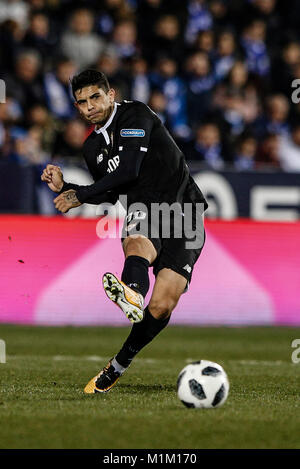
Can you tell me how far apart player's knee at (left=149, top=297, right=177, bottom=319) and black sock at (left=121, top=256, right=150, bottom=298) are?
329 millimetres

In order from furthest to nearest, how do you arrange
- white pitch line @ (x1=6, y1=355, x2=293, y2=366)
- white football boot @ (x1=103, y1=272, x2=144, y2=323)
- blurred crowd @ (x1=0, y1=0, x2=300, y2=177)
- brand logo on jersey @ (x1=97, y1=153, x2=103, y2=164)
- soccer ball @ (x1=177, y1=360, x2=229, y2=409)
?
blurred crowd @ (x1=0, y1=0, x2=300, y2=177) < white pitch line @ (x1=6, y1=355, x2=293, y2=366) < brand logo on jersey @ (x1=97, y1=153, x2=103, y2=164) < soccer ball @ (x1=177, y1=360, x2=229, y2=409) < white football boot @ (x1=103, y1=272, x2=144, y2=323)

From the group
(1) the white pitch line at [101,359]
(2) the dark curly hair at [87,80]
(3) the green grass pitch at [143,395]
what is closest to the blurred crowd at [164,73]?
(3) the green grass pitch at [143,395]

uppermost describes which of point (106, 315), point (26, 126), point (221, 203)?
point (26, 126)

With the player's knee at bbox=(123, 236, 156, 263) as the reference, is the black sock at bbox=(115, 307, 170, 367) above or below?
below

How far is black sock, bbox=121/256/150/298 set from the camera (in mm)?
5941

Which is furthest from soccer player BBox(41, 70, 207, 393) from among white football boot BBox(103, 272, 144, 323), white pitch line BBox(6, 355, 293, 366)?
white pitch line BBox(6, 355, 293, 366)

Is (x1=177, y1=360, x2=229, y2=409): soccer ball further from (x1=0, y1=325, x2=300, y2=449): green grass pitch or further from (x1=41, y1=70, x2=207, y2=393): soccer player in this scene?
(x1=41, y1=70, x2=207, y2=393): soccer player

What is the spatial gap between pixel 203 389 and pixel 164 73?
823 cm

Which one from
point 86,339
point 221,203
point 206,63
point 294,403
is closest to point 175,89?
point 206,63

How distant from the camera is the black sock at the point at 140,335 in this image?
6.42 m

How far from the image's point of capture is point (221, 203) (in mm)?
12391

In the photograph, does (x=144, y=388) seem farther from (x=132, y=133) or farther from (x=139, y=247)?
(x=132, y=133)

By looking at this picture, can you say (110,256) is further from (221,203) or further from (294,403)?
(294,403)

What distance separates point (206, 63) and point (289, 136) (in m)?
1.69
